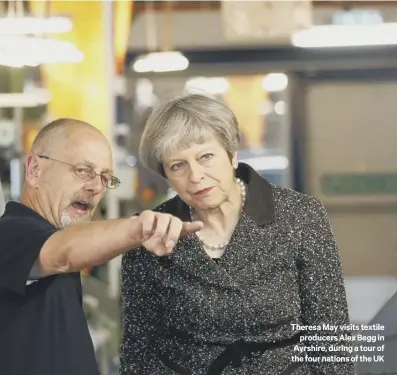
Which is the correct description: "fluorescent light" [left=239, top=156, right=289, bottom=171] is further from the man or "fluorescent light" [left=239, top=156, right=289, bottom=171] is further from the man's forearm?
the man's forearm

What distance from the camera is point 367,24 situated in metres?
2.28

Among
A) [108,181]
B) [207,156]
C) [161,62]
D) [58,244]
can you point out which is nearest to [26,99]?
[161,62]

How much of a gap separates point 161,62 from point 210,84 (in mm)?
178

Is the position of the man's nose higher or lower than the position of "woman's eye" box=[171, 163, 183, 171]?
lower

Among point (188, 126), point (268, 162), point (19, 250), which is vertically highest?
point (188, 126)

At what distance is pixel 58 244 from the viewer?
1.29 metres

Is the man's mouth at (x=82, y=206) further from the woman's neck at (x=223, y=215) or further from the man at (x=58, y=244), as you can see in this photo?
the woman's neck at (x=223, y=215)

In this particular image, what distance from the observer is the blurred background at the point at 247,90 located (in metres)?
2.26

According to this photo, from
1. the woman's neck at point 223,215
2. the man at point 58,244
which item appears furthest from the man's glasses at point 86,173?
the woman's neck at point 223,215

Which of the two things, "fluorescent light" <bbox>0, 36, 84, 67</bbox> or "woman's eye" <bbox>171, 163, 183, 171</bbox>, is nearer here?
"woman's eye" <bbox>171, 163, 183, 171</bbox>

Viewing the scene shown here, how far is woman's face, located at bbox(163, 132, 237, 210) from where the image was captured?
1.71 meters

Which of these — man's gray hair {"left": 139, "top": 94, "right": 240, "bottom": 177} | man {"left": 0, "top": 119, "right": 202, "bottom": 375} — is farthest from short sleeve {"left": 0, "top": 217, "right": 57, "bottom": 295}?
man's gray hair {"left": 139, "top": 94, "right": 240, "bottom": 177}

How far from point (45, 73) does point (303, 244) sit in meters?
1.10

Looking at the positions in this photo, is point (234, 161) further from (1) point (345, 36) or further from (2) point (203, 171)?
(1) point (345, 36)
